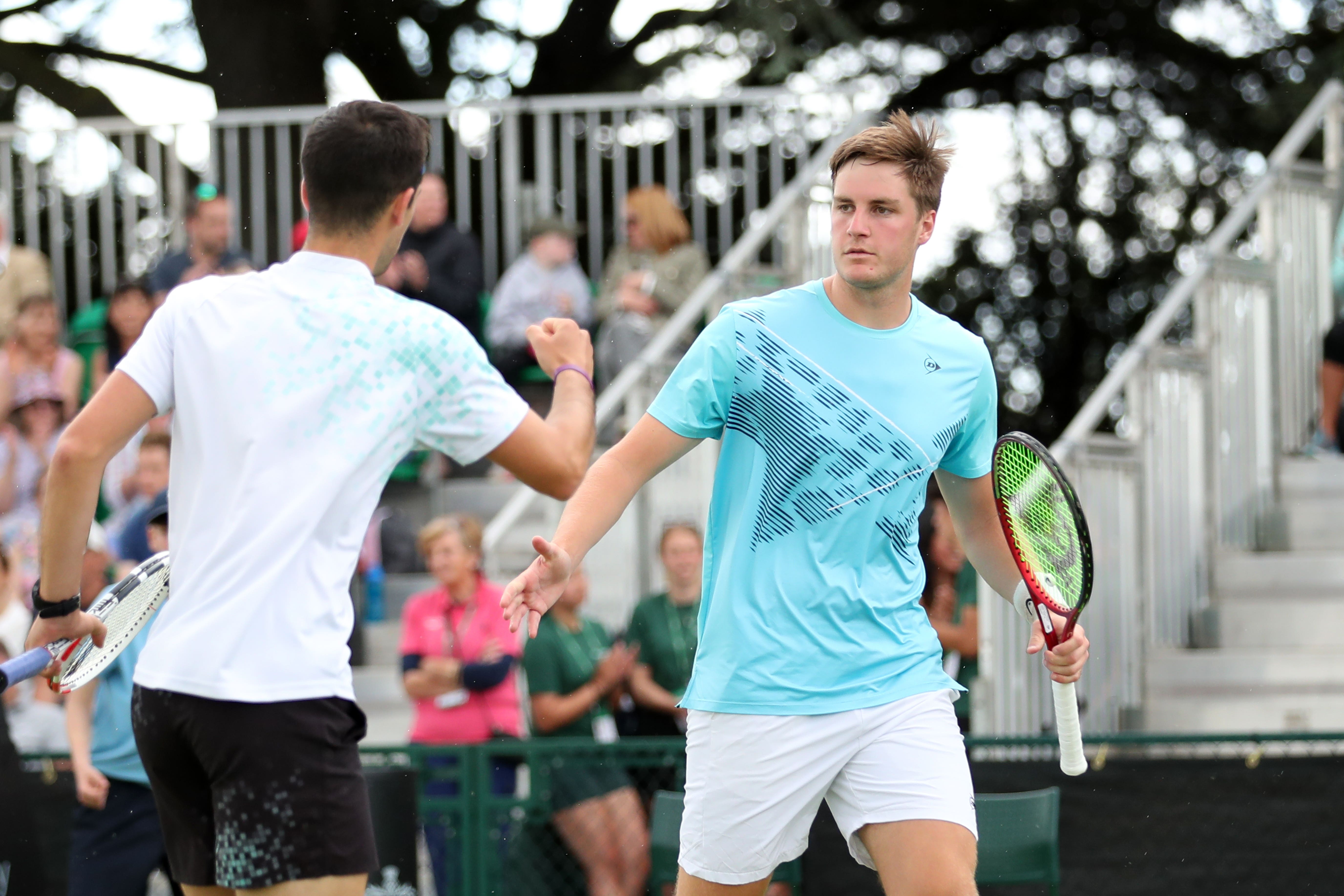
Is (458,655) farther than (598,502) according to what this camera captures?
Yes

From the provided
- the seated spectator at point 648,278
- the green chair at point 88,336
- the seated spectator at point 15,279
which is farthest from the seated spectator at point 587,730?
the seated spectator at point 15,279

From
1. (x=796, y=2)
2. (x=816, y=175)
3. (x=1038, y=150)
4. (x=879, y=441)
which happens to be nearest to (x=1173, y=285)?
(x=1038, y=150)

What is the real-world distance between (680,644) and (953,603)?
136 centimetres

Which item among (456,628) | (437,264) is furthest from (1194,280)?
(456,628)

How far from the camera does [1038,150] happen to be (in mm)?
17688

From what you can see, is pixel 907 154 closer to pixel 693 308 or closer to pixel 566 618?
pixel 566 618

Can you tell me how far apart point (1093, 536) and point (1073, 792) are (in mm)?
1778

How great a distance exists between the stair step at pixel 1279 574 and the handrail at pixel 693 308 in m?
3.07

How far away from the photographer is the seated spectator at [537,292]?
9461 mm

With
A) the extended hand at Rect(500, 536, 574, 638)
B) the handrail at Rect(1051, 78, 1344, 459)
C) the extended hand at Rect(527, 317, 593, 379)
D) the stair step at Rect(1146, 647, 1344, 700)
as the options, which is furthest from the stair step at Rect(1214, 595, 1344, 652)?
the extended hand at Rect(500, 536, 574, 638)

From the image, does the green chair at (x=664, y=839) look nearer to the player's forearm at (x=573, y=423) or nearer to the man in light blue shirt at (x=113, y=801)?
the man in light blue shirt at (x=113, y=801)

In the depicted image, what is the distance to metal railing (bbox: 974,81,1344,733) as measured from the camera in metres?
7.87

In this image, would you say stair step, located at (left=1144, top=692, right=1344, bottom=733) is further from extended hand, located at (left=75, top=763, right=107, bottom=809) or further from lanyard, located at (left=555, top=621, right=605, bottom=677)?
extended hand, located at (left=75, top=763, right=107, bottom=809)

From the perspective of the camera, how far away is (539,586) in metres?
3.50
